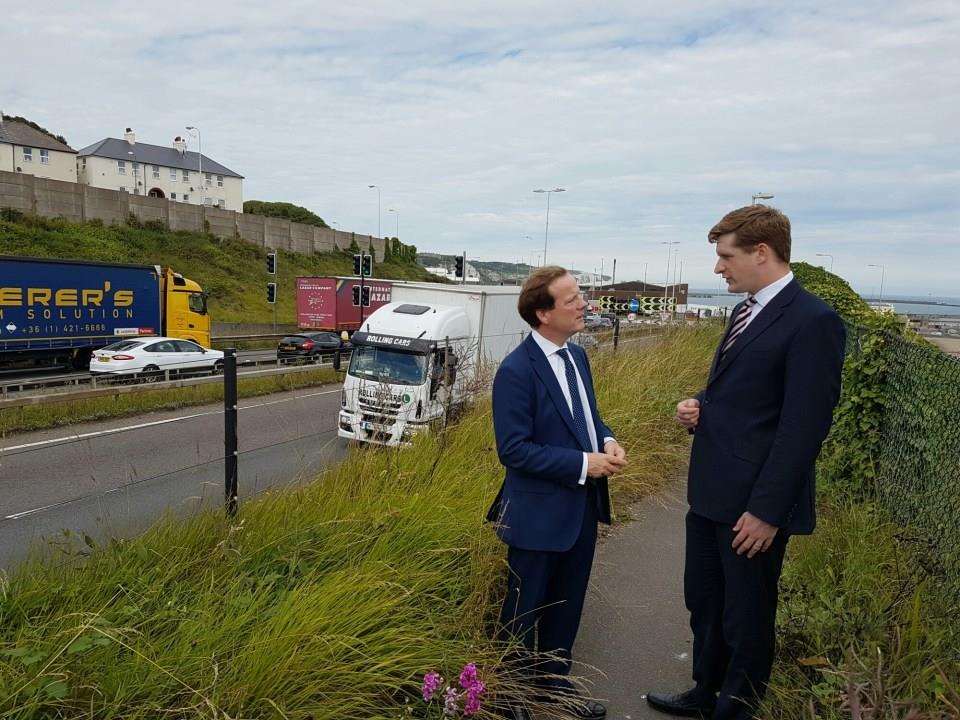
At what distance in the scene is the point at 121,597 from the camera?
2859mm

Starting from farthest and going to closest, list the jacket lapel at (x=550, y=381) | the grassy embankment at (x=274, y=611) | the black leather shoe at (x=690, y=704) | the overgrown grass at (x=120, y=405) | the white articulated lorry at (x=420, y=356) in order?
the overgrown grass at (x=120, y=405) < the white articulated lorry at (x=420, y=356) < the black leather shoe at (x=690, y=704) < the jacket lapel at (x=550, y=381) < the grassy embankment at (x=274, y=611)

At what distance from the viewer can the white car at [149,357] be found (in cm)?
1833

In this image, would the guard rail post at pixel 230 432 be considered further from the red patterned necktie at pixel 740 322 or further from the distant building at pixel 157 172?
the distant building at pixel 157 172

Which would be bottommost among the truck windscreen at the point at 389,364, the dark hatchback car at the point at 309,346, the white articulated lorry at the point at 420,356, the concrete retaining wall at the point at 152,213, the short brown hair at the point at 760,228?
the dark hatchback car at the point at 309,346

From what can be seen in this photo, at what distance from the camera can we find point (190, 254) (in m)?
46.9

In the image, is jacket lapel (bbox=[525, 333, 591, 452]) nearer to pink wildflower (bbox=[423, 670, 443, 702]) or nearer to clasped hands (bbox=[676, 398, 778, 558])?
clasped hands (bbox=[676, 398, 778, 558])

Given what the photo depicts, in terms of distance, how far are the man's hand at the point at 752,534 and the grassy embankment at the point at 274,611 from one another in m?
1.12

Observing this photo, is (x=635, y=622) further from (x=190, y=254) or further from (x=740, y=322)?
(x=190, y=254)

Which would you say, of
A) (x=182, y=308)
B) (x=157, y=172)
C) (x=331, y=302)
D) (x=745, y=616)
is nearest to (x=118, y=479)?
(x=745, y=616)

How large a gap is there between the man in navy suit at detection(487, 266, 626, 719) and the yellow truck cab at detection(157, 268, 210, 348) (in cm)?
2369

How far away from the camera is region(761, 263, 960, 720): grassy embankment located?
2.31 metres

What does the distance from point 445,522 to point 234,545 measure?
1.11m

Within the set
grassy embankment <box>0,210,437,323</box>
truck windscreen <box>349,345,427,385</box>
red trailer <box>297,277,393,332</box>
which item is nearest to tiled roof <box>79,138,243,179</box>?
grassy embankment <box>0,210,437,323</box>

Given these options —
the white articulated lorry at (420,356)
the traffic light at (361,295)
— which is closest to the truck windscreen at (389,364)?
the white articulated lorry at (420,356)
